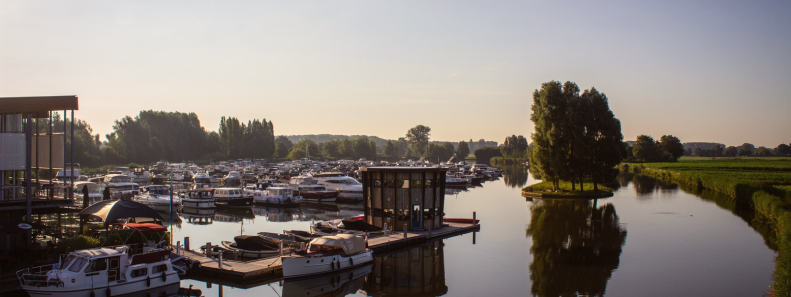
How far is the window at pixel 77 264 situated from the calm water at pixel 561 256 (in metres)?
4.66

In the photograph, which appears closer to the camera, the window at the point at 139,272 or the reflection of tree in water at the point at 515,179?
A: the window at the point at 139,272

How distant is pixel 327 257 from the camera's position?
24156mm

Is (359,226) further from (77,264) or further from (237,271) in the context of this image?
(77,264)

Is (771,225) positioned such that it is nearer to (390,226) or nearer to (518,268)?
(518,268)

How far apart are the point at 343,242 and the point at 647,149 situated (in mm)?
145352

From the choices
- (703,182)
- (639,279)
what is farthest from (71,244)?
(703,182)

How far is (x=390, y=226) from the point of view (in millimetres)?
33469

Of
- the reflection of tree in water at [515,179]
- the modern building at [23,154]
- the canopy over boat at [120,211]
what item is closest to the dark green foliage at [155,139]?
the reflection of tree in water at [515,179]

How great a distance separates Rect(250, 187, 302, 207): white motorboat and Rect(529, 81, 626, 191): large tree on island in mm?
27679

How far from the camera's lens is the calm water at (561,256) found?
75.2 ft

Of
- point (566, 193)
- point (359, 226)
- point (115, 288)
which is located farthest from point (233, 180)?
point (115, 288)

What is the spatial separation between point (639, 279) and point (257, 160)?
434 ft

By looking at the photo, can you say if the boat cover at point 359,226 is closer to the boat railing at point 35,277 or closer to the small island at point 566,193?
the boat railing at point 35,277

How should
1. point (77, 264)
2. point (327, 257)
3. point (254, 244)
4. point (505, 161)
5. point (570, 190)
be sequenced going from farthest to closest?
point (505, 161) < point (570, 190) < point (254, 244) < point (327, 257) < point (77, 264)
